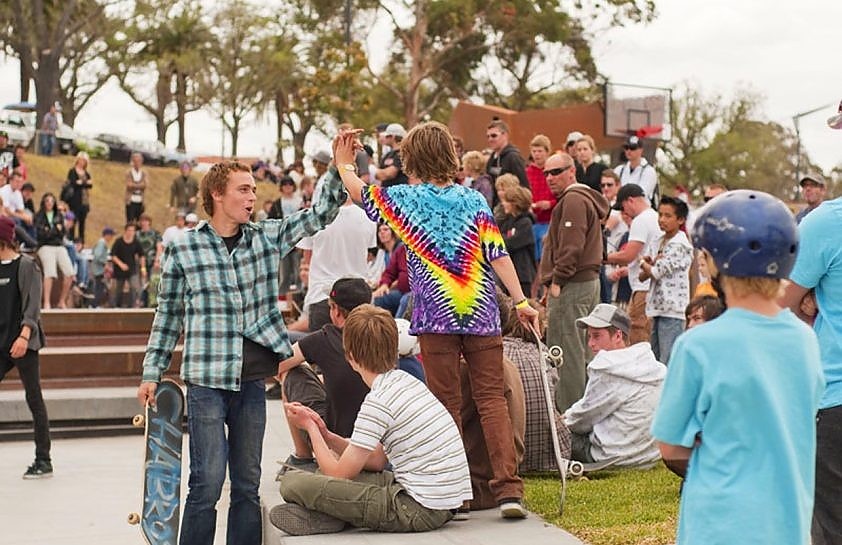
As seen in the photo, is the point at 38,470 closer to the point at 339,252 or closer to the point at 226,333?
the point at 339,252

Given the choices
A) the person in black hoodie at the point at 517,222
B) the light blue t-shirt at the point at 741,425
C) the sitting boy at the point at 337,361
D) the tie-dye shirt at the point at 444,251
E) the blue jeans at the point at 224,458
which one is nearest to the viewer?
A: the light blue t-shirt at the point at 741,425

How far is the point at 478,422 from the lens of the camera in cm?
679

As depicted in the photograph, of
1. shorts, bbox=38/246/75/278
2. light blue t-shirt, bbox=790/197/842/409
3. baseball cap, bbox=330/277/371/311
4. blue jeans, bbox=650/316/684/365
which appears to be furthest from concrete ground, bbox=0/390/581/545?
shorts, bbox=38/246/75/278

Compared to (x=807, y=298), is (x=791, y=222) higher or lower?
higher

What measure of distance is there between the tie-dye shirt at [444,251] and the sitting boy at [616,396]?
163 centimetres

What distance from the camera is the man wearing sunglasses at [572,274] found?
8.81 metres

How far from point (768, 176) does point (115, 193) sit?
53.4 metres

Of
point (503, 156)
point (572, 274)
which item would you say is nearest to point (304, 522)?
point (572, 274)

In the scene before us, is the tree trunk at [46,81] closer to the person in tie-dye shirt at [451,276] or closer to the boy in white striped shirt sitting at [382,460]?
the person in tie-dye shirt at [451,276]

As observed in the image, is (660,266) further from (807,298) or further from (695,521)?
(695,521)

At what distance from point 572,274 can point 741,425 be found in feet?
19.0

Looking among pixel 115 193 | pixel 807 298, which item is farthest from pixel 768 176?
pixel 807 298

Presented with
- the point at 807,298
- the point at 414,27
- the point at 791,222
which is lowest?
the point at 807,298

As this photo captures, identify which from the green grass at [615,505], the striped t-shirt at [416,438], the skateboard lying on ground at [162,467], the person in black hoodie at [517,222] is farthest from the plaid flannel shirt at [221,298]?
the person in black hoodie at [517,222]
